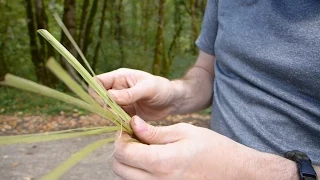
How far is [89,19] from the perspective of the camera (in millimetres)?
8250

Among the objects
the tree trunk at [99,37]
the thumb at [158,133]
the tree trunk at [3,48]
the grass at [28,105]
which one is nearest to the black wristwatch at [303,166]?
the thumb at [158,133]

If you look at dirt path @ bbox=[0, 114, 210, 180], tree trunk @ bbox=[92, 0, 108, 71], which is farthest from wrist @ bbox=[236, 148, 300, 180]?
tree trunk @ bbox=[92, 0, 108, 71]

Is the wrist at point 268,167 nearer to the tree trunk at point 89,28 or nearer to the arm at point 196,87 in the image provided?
the arm at point 196,87

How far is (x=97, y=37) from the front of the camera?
8.99 m

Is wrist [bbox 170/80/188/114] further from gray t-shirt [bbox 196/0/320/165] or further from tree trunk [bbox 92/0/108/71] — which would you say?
tree trunk [bbox 92/0/108/71]

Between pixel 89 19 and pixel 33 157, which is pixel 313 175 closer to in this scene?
pixel 33 157

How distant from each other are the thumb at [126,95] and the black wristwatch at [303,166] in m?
0.50

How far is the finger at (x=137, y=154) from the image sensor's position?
91 cm

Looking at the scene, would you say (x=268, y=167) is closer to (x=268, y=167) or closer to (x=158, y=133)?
(x=268, y=167)

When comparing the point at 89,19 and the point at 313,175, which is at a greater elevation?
the point at 313,175

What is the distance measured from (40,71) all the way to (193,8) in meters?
4.46

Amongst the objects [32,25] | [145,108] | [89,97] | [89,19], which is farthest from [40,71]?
[89,97]

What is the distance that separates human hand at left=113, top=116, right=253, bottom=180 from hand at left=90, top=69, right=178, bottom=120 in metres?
0.25

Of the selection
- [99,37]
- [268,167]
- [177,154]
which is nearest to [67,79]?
[177,154]
